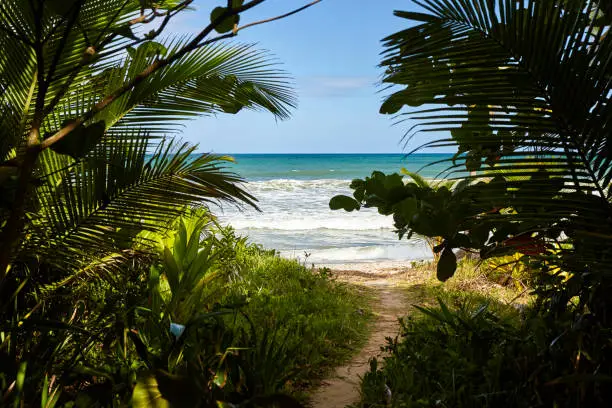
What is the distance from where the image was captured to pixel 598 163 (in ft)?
4.29

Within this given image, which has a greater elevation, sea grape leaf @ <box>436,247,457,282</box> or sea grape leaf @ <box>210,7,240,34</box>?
sea grape leaf @ <box>210,7,240,34</box>

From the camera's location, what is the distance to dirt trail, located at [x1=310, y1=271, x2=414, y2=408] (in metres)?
3.20

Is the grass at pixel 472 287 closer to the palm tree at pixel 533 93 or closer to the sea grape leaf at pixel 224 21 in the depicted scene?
the palm tree at pixel 533 93

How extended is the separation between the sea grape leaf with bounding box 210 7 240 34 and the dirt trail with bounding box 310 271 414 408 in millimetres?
2361

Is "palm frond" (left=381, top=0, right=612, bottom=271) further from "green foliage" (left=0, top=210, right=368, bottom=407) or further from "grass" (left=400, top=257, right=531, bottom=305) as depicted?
"grass" (left=400, top=257, right=531, bottom=305)

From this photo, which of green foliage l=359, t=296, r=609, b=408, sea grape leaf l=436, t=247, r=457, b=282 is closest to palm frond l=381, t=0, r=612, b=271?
sea grape leaf l=436, t=247, r=457, b=282

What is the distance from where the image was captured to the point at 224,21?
4.16 feet

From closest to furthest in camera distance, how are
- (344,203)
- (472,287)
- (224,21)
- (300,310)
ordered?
(224,21) → (344,203) → (300,310) → (472,287)

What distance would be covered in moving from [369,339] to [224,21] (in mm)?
3817

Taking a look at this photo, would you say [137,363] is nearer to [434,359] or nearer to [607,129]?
[434,359]

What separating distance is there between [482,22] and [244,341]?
6.58ft

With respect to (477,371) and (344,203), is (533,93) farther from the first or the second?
(477,371)

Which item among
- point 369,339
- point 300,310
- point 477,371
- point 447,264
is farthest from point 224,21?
point 300,310

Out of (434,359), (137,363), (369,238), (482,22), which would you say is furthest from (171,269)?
(369,238)
